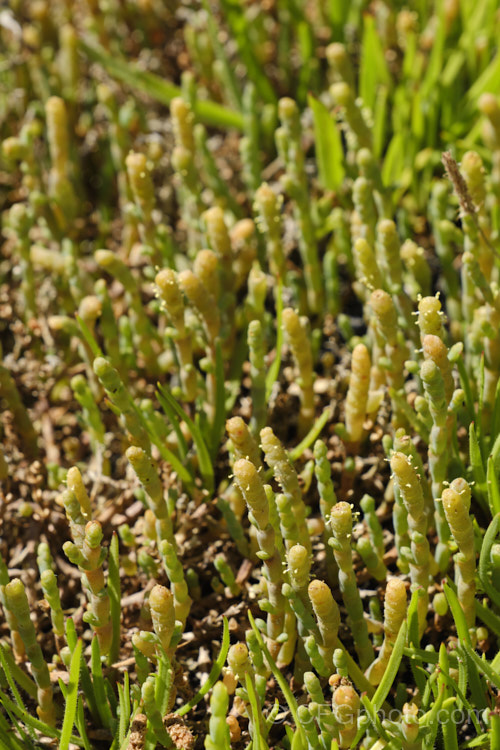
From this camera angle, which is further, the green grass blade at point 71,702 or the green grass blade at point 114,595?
the green grass blade at point 114,595

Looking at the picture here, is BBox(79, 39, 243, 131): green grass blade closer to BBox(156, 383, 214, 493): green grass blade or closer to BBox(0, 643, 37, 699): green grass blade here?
BBox(156, 383, 214, 493): green grass blade

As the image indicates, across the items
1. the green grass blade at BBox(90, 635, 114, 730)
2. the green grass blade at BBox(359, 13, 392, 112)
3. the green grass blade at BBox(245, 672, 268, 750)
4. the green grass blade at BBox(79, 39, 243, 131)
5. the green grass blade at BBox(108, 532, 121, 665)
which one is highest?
the green grass blade at BBox(79, 39, 243, 131)

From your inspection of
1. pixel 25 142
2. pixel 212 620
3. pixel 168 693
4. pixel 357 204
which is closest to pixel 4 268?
pixel 25 142

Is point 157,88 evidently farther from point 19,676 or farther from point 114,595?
point 19,676

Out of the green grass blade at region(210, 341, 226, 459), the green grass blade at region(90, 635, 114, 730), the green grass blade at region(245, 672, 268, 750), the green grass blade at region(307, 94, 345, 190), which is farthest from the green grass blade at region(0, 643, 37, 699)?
the green grass blade at region(307, 94, 345, 190)

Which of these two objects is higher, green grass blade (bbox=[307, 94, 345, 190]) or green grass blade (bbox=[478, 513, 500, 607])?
green grass blade (bbox=[307, 94, 345, 190])

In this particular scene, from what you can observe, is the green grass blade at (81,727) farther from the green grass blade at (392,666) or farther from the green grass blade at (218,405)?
the green grass blade at (218,405)

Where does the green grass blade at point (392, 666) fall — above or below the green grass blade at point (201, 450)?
below

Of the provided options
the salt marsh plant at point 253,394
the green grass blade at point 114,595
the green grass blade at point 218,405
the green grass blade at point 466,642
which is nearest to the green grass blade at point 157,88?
the salt marsh plant at point 253,394

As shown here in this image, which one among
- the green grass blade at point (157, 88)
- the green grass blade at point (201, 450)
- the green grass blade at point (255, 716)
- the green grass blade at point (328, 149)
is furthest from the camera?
the green grass blade at point (157, 88)
